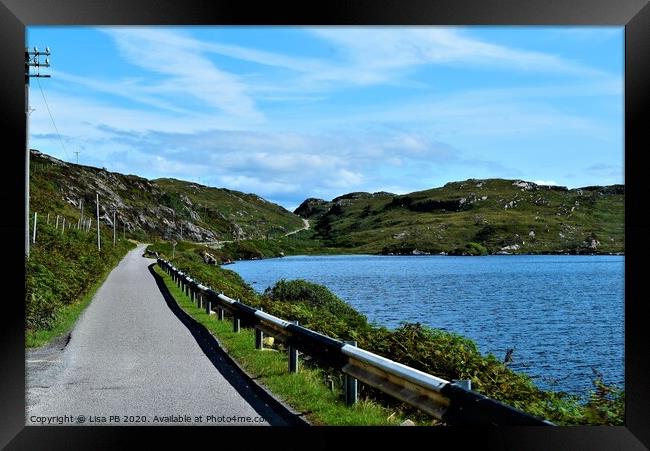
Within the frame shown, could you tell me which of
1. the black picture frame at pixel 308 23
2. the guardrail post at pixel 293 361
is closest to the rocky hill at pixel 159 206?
the guardrail post at pixel 293 361

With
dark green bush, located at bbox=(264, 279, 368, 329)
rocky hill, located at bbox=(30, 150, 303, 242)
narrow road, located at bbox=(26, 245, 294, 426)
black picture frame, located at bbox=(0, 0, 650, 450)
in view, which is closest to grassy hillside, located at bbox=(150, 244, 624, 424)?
narrow road, located at bbox=(26, 245, 294, 426)

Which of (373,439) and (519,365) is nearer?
(373,439)

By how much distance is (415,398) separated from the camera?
21.6 feet

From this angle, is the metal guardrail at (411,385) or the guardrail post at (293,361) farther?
the guardrail post at (293,361)

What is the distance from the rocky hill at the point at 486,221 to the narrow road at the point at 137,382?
199 ft

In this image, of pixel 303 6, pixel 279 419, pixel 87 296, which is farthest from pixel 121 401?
pixel 87 296

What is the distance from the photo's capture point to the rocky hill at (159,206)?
75.2 metres

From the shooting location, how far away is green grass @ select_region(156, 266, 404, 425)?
288 inches

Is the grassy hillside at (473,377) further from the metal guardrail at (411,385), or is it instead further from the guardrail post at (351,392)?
the metal guardrail at (411,385)

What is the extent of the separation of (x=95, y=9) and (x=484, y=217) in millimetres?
75300

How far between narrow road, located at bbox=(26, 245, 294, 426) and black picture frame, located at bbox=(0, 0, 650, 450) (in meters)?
0.41

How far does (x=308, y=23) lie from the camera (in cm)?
727

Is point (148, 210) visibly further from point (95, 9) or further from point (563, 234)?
point (95, 9)

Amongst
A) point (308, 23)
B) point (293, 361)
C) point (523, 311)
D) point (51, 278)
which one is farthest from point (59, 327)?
point (523, 311)
